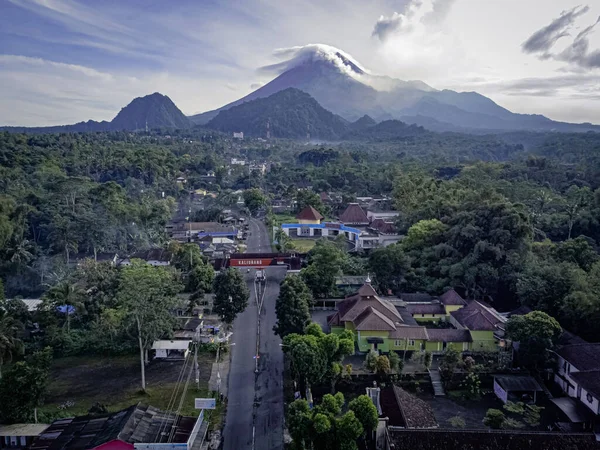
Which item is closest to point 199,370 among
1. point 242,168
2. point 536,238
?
point 536,238

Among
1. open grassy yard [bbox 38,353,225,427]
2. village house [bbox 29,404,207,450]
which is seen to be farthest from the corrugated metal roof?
open grassy yard [bbox 38,353,225,427]

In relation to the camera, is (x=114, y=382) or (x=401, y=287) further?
(x=401, y=287)

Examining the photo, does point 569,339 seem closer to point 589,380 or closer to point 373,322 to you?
point 589,380

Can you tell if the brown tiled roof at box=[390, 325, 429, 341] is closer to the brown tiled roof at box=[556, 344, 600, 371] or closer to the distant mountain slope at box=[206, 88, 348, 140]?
the brown tiled roof at box=[556, 344, 600, 371]

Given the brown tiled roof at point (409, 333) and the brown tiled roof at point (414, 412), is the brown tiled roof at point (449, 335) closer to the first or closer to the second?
the brown tiled roof at point (409, 333)

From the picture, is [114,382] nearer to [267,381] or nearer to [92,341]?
[92,341]

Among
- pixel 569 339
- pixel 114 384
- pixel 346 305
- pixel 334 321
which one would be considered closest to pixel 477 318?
A: pixel 569 339

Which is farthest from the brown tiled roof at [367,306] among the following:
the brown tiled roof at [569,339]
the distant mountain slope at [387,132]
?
the distant mountain slope at [387,132]
